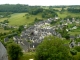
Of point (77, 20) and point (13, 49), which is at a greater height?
point (13, 49)

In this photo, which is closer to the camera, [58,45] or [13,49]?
[58,45]

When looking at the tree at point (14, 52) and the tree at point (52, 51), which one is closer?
the tree at point (52, 51)

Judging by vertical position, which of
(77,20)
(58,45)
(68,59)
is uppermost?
(58,45)

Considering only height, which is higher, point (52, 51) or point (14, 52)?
point (52, 51)

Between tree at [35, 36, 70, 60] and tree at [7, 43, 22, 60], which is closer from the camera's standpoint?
tree at [35, 36, 70, 60]

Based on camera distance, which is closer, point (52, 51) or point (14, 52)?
point (52, 51)

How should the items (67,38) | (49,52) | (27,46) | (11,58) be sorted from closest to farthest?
1. (49,52)
2. (11,58)
3. (27,46)
4. (67,38)

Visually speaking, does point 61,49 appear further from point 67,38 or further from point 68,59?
point 67,38

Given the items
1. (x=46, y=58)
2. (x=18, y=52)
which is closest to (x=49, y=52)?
(x=46, y=58)
